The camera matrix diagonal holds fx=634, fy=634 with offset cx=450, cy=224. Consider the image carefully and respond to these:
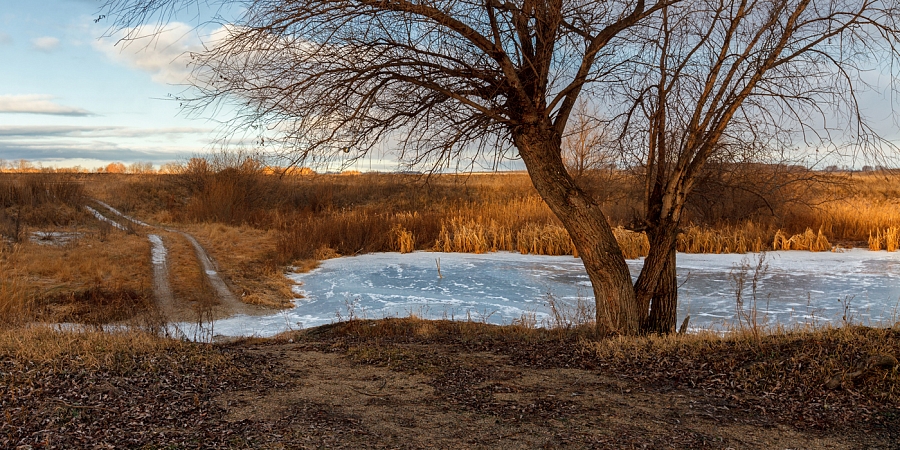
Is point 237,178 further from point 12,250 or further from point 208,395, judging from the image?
point 208,395

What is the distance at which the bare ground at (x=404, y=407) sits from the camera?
404cm

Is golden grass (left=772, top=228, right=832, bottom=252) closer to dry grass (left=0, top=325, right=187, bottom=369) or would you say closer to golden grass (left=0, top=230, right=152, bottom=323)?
golden grass (left=0, top=230, right=152, bottom=323)

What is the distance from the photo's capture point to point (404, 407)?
4828 millimetres

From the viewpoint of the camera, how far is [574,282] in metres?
15.4

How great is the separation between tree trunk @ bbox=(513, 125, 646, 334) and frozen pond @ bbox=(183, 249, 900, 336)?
2.63m

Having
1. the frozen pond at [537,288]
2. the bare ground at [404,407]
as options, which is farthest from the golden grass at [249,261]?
the bare ground at [404,407]

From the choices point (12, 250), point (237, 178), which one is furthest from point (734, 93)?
point (237, 178)

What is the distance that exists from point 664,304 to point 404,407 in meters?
4.16

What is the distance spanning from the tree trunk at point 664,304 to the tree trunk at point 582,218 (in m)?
0.66

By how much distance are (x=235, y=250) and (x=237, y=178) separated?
10.9 m

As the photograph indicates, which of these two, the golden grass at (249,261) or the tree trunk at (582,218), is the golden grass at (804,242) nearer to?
the tree trunk at (582,218)

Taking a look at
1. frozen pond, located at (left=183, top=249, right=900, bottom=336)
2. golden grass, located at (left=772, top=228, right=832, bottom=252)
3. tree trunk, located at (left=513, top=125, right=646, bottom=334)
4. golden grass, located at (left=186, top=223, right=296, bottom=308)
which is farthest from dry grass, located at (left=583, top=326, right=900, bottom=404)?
golden grass, located at (left=772, top=228, right=832, bottom=252)

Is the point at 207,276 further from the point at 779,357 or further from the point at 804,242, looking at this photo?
the point at 804,242

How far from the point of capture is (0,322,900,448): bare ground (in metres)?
4.04
